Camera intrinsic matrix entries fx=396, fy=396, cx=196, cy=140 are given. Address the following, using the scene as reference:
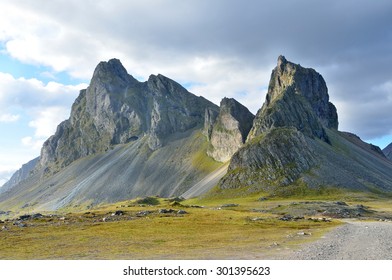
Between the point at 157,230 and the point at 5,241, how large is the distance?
1047 inches

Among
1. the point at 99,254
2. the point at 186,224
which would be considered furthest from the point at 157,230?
the point at 99,254

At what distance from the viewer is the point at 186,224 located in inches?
3452

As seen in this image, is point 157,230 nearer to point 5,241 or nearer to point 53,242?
point 53,242

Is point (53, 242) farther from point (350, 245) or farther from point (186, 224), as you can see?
point (350, 245)

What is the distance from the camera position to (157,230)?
76750 millimetres
